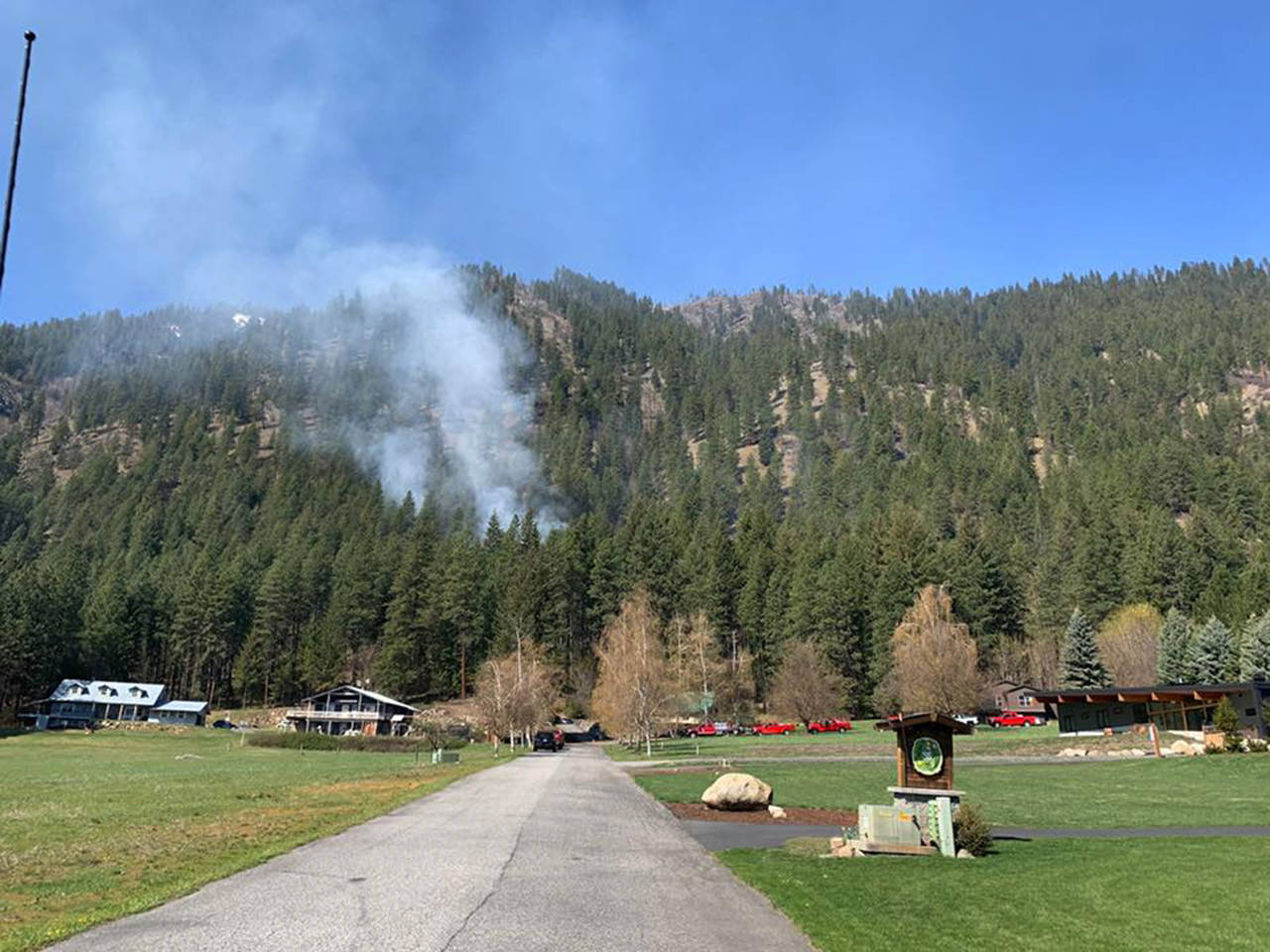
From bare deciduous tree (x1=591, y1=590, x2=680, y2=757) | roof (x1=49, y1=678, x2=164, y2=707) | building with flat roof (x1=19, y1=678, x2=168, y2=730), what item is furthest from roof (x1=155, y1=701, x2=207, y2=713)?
bare deciduous tree (x1=591, y1=590, x2=680, y2=757)

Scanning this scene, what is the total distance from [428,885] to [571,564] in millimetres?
106667

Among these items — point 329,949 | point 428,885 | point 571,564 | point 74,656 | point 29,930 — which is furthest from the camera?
point 571,564

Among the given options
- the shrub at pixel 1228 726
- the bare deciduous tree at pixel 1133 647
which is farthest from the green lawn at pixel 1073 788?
the bare deciduous tree at pixel 1133 647

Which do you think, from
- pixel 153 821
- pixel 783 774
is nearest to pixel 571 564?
pixel 783 774

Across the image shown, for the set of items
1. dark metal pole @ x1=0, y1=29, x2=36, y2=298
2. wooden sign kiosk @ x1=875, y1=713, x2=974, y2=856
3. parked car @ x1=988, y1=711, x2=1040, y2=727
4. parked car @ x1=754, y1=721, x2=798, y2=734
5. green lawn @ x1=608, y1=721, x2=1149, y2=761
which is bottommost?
parked car @ x1=754, y1=721, x2=798, y2=734

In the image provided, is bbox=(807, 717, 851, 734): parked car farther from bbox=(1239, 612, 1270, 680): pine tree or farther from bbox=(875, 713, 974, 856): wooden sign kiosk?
bbox=(875, 713, 974, 856): wooden sign kiosk

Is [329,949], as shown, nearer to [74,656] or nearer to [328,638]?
[328,638]

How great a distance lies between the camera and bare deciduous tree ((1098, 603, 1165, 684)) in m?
84.6

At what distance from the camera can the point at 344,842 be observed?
1647 centimetres

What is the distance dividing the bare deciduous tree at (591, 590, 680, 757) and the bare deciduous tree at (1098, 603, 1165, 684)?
49.4m

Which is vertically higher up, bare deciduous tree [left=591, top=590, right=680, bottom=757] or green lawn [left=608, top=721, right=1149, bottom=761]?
bare deciduous tree [left=591, top=590, right=680, bottom=757]

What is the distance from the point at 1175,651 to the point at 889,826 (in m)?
79.5

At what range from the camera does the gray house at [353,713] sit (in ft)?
303

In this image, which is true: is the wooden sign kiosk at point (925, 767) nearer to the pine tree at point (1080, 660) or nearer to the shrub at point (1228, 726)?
the shrub at point (1228, 726)
